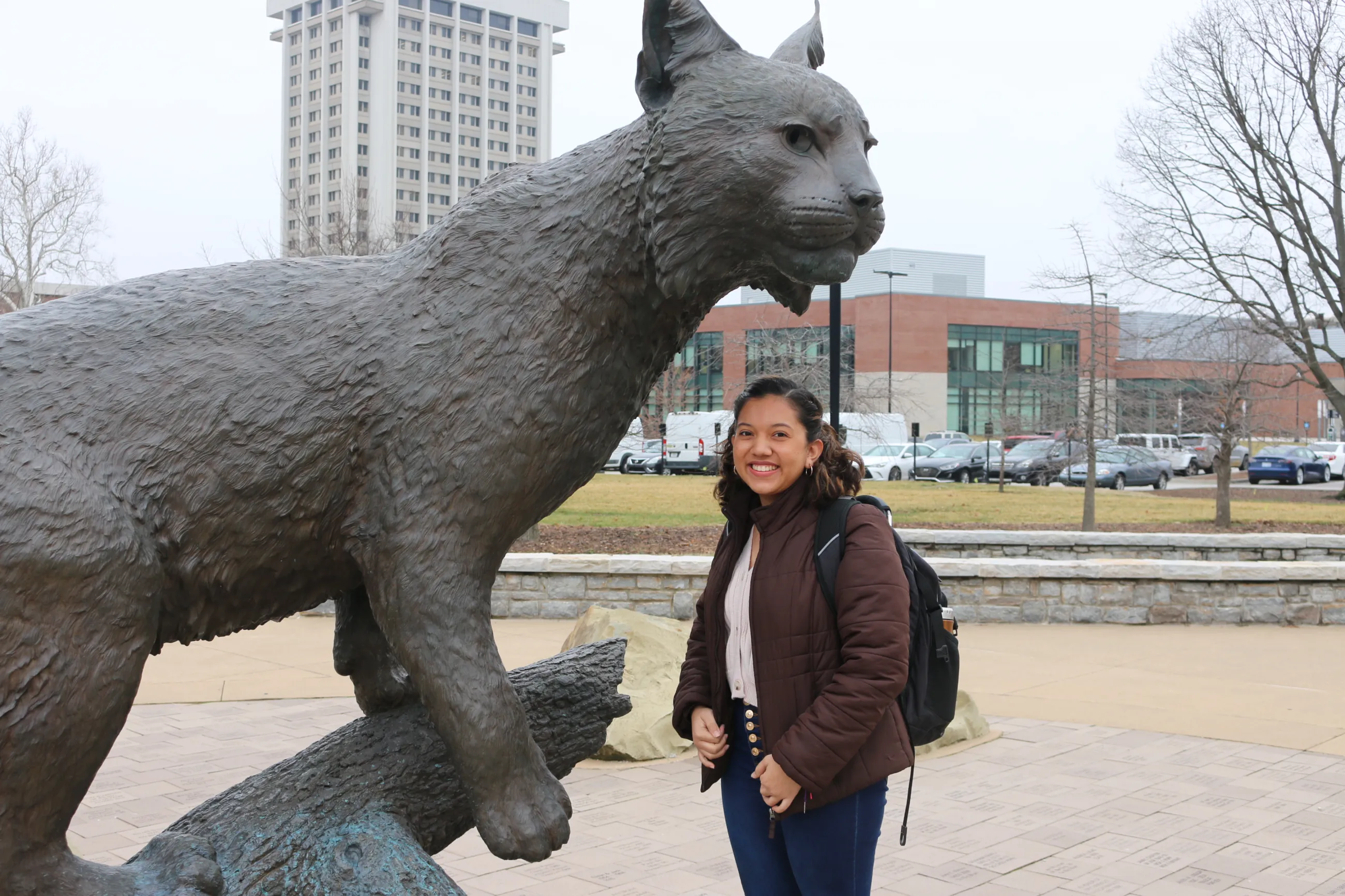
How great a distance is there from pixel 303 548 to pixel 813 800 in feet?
4.29

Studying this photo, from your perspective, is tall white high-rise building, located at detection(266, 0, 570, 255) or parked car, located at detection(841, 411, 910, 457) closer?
parked car, located at detection(841, 411, 910, 457)

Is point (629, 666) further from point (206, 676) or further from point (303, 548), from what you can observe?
point (303, 548)

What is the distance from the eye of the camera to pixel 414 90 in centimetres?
8725

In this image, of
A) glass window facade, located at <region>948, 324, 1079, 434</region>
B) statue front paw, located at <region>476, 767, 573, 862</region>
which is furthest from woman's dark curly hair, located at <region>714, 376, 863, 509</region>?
glass window facade, located at <region>948, 324, 1079, 434</region>

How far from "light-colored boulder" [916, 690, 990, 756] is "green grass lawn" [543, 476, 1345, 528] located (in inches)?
315

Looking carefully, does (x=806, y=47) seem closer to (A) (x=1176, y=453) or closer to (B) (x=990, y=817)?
(B) (x=990, y=817)

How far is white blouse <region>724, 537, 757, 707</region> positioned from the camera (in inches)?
110

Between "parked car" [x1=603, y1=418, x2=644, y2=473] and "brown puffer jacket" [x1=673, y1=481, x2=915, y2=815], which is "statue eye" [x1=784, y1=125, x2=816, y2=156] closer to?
"brown puffer jacket" [x1=673, y1=481, x2=915, y2=815]

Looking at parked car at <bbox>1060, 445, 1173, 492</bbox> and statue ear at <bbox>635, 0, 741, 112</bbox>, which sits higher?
statue ear at <bbox>635, 0, 741, 112</bbox>

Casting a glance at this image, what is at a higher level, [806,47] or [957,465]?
[806,47]

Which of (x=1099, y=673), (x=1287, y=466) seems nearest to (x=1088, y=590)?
(x=1099, y=673)

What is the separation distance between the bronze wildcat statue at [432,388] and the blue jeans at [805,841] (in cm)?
68

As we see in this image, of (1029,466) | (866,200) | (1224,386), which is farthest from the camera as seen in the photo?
(1029,466)

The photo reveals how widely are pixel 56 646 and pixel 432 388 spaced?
2.68 ft
